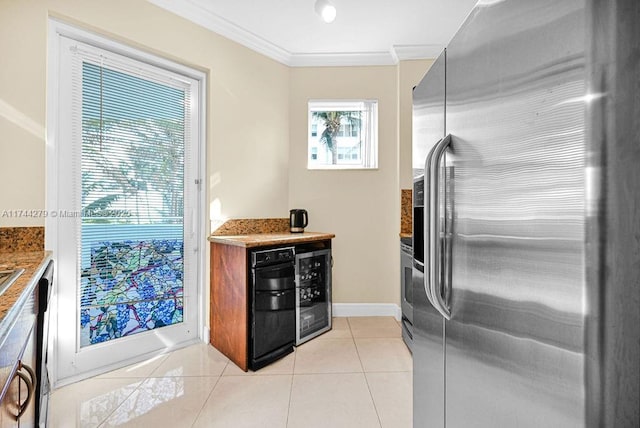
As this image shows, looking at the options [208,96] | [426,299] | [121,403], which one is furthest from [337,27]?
[121,403]

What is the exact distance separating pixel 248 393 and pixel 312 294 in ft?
3.37

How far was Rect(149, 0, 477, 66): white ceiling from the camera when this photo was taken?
2465 mm

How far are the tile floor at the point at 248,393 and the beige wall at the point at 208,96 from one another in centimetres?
115

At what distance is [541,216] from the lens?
1.69 feet

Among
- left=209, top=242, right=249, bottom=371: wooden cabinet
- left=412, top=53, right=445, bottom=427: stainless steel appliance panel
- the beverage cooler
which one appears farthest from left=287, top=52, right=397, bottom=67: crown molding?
left=412, top=53, right=445, bottom=427: stainless steel appliance panel

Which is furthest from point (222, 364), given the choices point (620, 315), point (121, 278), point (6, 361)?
point (620, 315)

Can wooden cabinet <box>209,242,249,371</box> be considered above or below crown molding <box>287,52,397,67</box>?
below

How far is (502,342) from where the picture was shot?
630mm

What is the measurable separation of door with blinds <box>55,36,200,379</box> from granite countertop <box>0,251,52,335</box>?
1.49ft

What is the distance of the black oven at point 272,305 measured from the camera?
221 cm

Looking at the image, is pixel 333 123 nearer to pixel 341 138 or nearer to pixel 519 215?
pixel 341 138

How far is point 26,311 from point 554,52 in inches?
59.9

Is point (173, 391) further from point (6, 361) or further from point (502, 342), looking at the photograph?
point (502, 342)

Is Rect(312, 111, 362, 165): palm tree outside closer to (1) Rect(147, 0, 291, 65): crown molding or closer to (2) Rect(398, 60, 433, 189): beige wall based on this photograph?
(2) Rect(398, 60, 433, 189): beige wall
